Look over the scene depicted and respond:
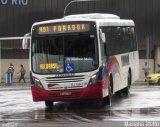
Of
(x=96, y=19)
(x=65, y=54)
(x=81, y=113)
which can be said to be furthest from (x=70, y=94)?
(x=96, y=19)

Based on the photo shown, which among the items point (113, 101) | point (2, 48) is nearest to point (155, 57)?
point (2, 48)

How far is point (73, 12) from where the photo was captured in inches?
2325

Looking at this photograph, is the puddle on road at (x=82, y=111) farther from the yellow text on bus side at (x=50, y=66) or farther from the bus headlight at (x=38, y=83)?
the yellow text on bus side at (x=50, y=66)

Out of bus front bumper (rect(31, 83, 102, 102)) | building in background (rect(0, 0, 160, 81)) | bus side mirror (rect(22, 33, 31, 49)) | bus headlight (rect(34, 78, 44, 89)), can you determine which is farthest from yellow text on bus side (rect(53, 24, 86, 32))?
building in background (rect(0, 0, 160, 81))

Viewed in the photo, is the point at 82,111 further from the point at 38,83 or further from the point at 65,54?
the point at 65,54

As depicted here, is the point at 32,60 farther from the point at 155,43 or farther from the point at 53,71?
the point at 155,43

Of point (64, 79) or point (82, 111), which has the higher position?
point (64, 79)

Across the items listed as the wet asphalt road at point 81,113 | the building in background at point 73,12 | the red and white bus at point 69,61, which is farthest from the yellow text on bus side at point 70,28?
the building in background at point 73,12

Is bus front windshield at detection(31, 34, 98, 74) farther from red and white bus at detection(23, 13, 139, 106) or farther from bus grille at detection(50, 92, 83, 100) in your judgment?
bus grille at detection(50, 92, 83, 100)

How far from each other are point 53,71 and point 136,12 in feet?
132

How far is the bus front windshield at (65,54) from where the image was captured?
19.2 meters

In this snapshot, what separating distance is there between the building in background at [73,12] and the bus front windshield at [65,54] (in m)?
38.3

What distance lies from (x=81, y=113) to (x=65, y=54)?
87.1 inches

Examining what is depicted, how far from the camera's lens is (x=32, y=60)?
1959 cm
